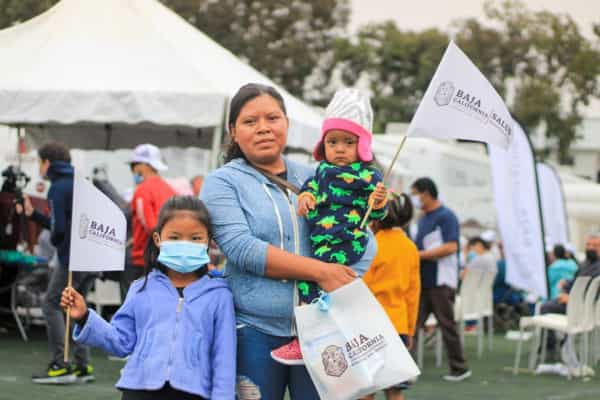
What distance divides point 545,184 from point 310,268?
16.0 meters

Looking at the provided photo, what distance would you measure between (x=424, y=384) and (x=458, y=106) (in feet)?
21.8

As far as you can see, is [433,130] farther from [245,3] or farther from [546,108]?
[245,3]

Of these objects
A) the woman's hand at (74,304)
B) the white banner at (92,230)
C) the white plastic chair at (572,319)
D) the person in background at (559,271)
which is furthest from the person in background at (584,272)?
the woman's hand at (74,304)

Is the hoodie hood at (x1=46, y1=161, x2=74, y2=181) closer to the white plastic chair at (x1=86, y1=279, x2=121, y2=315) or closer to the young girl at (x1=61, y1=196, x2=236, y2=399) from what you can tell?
the white plastic chair at (x1=86, y1=279, x2=121, y2=315)

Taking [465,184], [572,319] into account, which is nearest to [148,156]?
[572,319]

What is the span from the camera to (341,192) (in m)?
3.98

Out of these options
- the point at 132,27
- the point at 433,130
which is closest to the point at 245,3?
the point at 132,27

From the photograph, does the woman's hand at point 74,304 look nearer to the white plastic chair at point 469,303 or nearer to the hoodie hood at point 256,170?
the hoodie hood at point 256,170

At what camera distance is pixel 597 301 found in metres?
12.3

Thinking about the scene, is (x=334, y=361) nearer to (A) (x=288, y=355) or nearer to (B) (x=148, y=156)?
(A) (x=288, y=355)

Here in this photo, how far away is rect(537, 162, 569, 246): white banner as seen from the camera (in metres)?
19.1

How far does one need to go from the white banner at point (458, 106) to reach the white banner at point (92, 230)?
44.8 inches

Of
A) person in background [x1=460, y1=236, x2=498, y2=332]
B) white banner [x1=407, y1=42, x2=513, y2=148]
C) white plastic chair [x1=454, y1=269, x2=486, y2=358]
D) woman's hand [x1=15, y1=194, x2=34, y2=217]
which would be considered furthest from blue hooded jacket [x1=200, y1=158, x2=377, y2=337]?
person in background [x1=460, y1=236, x2=498, y2=332]

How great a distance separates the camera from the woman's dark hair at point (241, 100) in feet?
12.8
